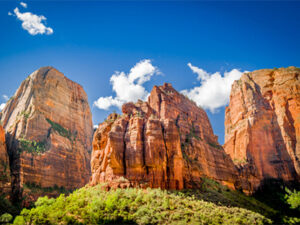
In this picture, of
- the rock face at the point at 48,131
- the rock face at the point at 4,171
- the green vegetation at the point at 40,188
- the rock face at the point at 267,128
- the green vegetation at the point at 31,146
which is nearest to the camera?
the rock face at the point at 4,171

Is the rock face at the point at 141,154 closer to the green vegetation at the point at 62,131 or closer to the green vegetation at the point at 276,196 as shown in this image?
the green vegetation at the point at 276,196

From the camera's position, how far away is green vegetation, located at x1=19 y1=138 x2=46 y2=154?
7406 centimetres

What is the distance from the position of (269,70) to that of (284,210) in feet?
156

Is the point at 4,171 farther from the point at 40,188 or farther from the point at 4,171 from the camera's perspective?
the point at 40,188

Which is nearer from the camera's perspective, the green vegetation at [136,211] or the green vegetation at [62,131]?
the green vegetation at [136,211]

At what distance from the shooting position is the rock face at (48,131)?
73.2 meters

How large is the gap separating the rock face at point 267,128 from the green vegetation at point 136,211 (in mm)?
37895

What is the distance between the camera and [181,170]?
46.1m

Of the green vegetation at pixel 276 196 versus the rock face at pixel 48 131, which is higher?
the rock face at pixel 48 131

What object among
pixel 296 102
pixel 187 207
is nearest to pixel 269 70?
pixel 296 102

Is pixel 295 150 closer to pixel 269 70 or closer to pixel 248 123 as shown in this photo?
pixel 248 123

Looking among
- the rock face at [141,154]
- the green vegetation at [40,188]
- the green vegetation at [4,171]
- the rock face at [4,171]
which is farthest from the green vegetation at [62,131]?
the rock face at [141,154]

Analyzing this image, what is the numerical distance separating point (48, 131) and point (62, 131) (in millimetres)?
7479

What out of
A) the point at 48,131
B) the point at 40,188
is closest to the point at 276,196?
the point at 40,188
